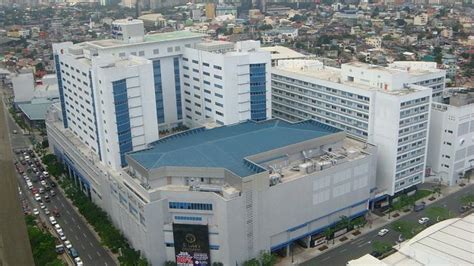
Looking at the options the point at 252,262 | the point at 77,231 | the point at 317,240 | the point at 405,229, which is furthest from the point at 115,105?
the point at 405,229

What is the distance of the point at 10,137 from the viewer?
69.8m

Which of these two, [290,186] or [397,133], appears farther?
[397,133]

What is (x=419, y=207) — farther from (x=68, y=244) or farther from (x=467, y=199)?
(x=68, y=244)

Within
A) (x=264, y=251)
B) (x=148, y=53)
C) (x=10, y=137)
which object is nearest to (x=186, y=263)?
(x=264, y=251)

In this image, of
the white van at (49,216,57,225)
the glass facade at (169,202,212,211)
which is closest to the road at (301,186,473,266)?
the glass facade at (169,202,212,211)

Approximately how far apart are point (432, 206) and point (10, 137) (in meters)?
55.4

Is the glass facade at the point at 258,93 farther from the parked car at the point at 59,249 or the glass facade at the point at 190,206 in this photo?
the parked car at the point at 59,249

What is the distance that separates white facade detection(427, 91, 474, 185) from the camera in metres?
48.5

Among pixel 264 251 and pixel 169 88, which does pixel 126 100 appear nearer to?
pixel 169 88

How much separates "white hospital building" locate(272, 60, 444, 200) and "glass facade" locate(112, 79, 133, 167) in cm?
1939

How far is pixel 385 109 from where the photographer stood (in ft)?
144

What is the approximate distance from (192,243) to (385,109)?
68.0 ft

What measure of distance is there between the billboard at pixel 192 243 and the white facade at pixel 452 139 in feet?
89.9

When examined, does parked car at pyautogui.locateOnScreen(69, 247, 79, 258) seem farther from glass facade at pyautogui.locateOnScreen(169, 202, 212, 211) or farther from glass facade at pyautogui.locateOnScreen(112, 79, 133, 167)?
glass facade at pyautogui.locateOnScreen(169, 202, 212, 211)
